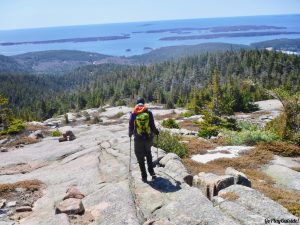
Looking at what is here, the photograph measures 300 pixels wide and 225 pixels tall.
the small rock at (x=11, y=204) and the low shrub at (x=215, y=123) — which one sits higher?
the small rock at (x=11, y=204)

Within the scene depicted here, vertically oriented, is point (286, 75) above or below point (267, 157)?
below

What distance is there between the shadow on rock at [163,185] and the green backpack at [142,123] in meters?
1.91

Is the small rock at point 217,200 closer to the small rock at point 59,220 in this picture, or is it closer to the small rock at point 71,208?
the small rock at point 71,208

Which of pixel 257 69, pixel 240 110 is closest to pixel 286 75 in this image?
pixel 257 69

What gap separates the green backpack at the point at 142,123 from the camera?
13430 millimetres

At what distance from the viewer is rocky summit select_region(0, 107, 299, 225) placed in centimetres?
1041

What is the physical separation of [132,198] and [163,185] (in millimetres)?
1469

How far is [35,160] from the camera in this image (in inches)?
925

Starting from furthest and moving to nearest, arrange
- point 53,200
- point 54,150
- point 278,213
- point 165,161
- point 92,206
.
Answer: point 54,150 < point 165,161 < point 53,200 < point 92,206 < point 278,213

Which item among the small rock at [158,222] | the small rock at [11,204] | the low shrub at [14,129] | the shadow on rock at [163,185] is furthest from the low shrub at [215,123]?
the small rock at [158,222]

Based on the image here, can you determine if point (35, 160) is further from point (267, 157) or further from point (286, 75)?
point (286, 75)

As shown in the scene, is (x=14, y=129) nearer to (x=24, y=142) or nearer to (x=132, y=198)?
(x=24, y=142)

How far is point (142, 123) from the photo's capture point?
1343 cm

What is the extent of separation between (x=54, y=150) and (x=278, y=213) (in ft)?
61.1
